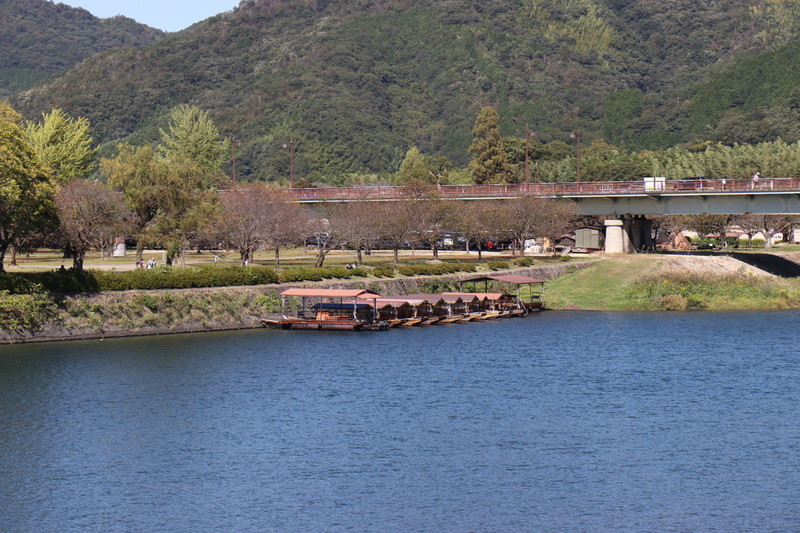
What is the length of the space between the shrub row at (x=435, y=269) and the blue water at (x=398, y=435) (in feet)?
87.7

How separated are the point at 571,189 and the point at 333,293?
52.1 metres

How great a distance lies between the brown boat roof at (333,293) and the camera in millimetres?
96750

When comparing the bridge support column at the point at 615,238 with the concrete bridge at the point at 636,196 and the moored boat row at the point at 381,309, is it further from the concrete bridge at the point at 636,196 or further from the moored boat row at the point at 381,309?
the moored boat row at the point at 381,309

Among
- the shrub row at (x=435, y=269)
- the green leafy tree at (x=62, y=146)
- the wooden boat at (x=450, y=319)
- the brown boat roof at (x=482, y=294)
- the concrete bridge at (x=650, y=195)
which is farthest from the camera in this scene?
the green leafy tree at (x=62, y=146)

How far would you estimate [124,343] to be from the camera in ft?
277

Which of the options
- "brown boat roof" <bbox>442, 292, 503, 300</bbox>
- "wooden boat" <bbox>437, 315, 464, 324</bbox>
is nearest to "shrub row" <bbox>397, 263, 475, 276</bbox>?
"brown boat roof" <bbox>442, 292, 503, 300</bbox>

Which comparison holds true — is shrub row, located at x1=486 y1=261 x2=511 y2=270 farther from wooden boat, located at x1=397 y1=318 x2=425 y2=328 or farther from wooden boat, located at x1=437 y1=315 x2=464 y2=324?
wooden boat, located at x1=397 y1=318 x2=425 y2=328

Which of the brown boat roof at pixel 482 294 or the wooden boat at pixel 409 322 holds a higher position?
the brown boat roof at pixel 482 294

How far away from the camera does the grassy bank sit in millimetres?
115812

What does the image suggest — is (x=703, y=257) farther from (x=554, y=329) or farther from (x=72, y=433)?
(x=72, y=433)

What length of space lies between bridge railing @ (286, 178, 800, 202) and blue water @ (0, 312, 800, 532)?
1586 inches

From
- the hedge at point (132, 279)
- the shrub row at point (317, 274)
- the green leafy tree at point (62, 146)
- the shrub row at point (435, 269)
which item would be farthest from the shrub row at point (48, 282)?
the green leafy tree at point (62, 146)

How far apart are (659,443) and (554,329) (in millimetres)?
43639

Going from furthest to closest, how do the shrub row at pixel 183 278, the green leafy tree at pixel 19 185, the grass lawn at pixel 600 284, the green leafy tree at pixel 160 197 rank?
the grass lawn at pixel 600 284, the green leafy tree at pixel 160 197, the shrub row at pixel 183 278, the green leafy tree at pixel 19 185
